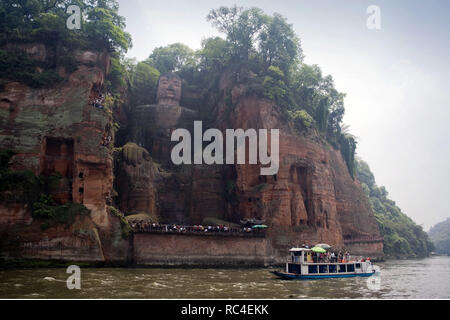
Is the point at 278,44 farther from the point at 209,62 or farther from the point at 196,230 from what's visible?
the point at 196,230

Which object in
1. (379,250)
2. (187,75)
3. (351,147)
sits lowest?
(379,250)

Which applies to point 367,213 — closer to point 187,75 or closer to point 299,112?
point 299,112

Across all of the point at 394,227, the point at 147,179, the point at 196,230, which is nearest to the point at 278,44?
the point at 147,179

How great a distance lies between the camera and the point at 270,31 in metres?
58.2

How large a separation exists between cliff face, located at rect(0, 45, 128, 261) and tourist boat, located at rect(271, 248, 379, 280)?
16966mm

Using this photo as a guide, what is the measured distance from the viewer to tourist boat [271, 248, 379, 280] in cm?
3034

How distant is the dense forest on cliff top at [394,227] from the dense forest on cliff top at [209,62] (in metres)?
0.62

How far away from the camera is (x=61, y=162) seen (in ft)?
117

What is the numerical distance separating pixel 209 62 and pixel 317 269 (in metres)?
46.2

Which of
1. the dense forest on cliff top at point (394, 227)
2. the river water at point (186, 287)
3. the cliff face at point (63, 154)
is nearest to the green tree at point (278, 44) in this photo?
the cliff face at point (63, 154)

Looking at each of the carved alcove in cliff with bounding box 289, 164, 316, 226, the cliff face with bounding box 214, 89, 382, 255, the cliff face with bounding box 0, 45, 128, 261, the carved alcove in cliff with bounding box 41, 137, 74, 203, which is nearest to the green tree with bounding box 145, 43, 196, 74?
the cliff face with bounding box 214, 89, 382, 255

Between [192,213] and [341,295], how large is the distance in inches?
1074

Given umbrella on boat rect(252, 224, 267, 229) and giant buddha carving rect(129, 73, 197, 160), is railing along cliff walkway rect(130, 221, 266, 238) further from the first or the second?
giant buddha carving rect(129, 73, 197, 160)

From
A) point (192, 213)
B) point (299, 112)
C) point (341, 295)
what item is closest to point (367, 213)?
point (299, 112)
